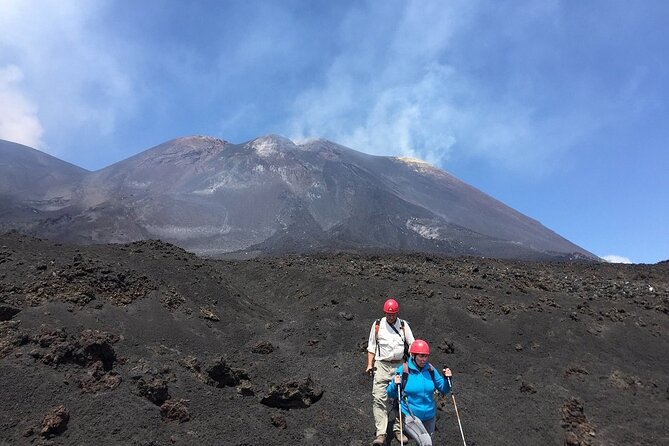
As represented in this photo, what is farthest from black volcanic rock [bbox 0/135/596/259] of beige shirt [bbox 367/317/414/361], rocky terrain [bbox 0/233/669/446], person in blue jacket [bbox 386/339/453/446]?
person in blue jacket [bbox 386/339/453/446]

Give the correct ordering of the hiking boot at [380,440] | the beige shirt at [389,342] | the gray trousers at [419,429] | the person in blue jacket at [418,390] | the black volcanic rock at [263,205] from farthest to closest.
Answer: the black volcanic rock at [263,205] < the beige shirt at [389,342] < the hiking boot at [380,440] < the person in blue jacket at [418,390] < the gray trousers at [419,429]

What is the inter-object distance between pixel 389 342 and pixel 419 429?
116cm

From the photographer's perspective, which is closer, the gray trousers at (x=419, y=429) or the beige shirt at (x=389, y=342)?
the gray trousers at (x=419, y=429)

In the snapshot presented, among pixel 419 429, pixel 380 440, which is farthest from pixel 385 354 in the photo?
pixel 419 429

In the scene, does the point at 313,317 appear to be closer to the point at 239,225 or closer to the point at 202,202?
the point at 239,225

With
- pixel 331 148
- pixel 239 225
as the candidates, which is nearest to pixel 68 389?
pixel 239 225

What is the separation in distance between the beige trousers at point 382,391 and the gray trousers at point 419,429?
639mm

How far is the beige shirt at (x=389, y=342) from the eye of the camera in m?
5.71

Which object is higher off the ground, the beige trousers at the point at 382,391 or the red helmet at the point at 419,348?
the red helmet at the point at 419,348

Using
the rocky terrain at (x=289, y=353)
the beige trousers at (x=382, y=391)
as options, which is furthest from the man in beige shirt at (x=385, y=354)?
the rocky terrain at (x=289, y=353)

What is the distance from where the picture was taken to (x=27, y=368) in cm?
642

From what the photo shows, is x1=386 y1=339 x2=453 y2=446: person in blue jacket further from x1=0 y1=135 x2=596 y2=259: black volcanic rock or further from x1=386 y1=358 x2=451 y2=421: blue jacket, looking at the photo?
x1=0 y1=135 x2=596 y2=259: black volcanic rock

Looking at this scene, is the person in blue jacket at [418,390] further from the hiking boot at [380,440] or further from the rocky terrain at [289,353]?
the rocky terrain at [289,353]

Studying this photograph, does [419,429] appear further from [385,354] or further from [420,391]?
[385,354]
